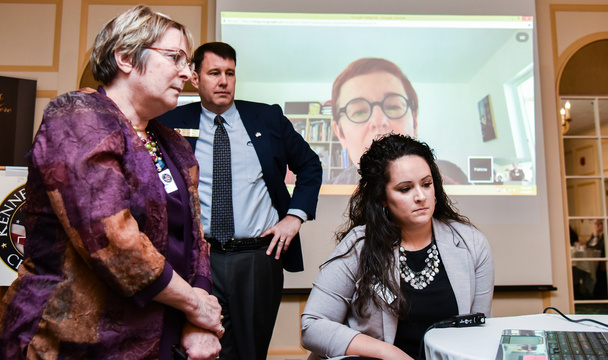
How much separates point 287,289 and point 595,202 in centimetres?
262

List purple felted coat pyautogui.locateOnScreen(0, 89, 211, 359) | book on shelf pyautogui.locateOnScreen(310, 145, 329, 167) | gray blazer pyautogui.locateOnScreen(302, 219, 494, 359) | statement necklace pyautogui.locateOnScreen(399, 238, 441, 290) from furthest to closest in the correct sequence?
book on shelf pyautogui.locateOnScreen(310, 145, 329, 167) < statement necklace pyautogui.locateOnScreen(399, 238, 441, 290) < gray blazer pyautogui.locateOnScreen(302, 219, 494, 359) < purple felted coat pyautogui.locateOnScreen(0, 89, 211, 359)

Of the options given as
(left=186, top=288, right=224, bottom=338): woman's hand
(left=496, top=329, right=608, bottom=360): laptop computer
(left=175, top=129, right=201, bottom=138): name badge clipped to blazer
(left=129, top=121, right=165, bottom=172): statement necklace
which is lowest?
(left=496, top=329, right=608, bottom=360): laptop computer

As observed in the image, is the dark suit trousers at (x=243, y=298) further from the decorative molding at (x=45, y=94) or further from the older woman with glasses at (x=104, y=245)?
the decorative molding at (x=45, y=94)

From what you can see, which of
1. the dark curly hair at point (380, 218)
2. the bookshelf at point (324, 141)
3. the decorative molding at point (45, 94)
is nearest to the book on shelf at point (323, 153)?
the bookshelf at point (324, 141)

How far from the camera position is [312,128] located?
11.2 ft

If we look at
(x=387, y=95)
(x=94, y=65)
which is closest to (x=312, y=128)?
(x=387, y=95)

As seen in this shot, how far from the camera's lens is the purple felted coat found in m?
0.87

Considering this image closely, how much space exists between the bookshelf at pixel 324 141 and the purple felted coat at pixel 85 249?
2.44 metres

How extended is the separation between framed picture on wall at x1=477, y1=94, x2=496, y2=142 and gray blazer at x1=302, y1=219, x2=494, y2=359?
6.45 ft

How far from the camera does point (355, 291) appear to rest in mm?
1525

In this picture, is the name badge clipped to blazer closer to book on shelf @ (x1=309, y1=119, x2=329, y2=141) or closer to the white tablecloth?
the white tablecloth

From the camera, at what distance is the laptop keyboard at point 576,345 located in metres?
0.95

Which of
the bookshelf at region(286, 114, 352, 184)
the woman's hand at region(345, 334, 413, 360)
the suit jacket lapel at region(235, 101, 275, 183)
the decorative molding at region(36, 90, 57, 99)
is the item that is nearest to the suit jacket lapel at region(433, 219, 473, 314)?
the woman's hand at region(345, 334, 413, 360)

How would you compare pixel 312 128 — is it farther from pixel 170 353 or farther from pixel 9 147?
pixel 170 353
